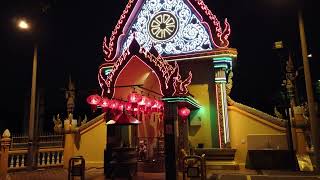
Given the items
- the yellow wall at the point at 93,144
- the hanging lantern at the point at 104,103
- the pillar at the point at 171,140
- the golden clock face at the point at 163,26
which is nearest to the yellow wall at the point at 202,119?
the golden clock face at the point at 163,26

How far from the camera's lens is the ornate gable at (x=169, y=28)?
18094 millimetres

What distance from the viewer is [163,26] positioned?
62.7ft

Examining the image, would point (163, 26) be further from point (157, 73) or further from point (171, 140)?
point (171, 140)

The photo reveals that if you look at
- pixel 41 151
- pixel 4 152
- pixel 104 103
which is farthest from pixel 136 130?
pixel 4 152

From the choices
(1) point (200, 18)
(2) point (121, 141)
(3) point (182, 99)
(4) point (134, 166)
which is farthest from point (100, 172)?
(1) point (200, 18)

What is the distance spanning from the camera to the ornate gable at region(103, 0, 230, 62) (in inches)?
712

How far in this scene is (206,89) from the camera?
18531 millimetres

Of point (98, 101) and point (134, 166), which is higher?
point (98, 101)

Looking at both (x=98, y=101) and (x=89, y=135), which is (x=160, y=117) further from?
(x=98, y=101)

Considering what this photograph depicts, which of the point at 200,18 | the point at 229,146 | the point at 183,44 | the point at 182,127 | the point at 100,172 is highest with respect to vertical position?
the point at 200,18

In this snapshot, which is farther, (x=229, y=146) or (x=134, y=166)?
(x=229, y=146)

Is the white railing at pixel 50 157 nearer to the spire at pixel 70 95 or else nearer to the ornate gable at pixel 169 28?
the spire at pixel 70 95

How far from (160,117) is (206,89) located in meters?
3.70

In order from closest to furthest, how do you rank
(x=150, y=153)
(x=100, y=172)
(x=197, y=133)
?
(x=100, y=172) < (x=197, y=133) < (x=150, y=153)
